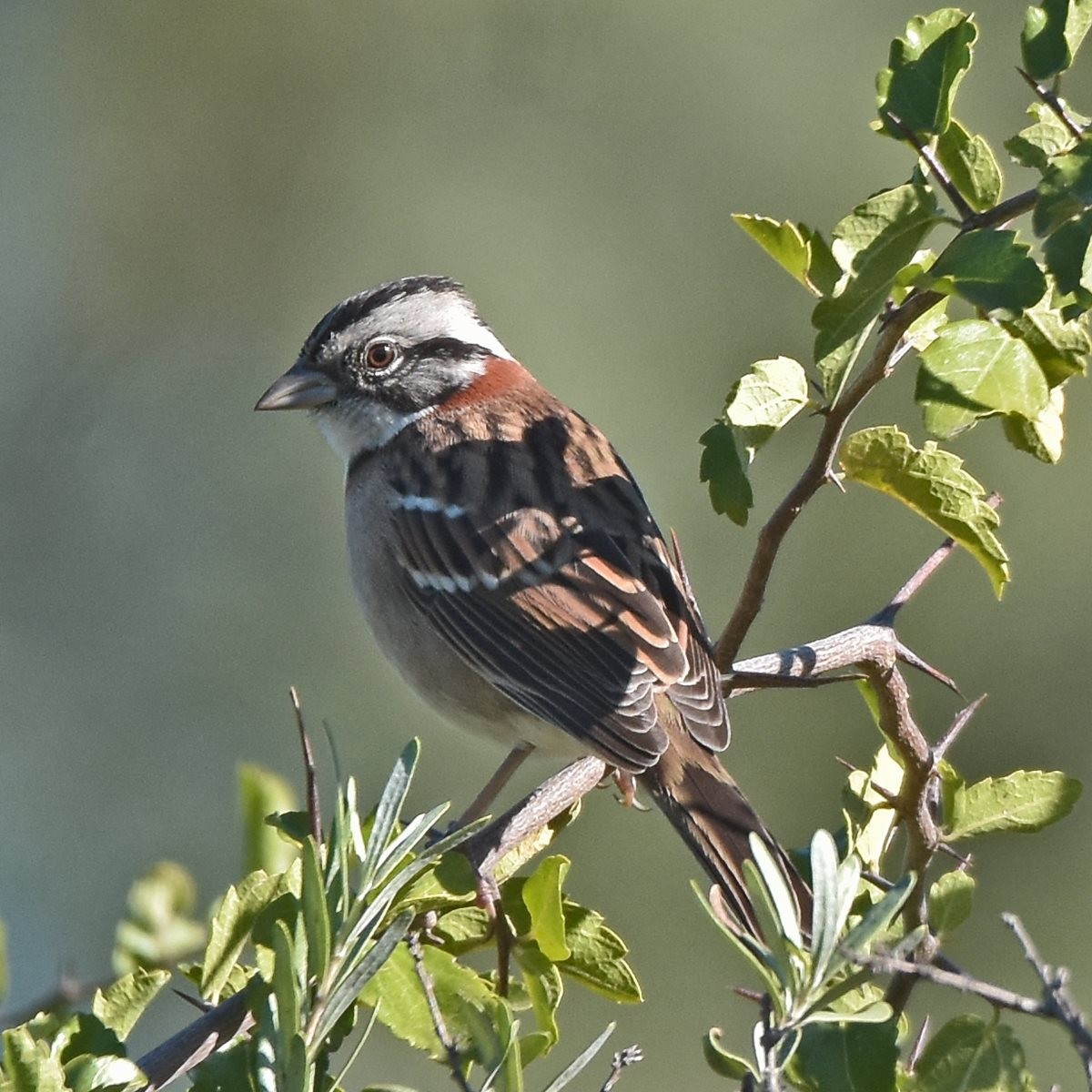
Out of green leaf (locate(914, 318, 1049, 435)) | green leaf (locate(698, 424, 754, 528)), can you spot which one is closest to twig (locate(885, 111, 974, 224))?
green leaf (locate(914, 318, 1049, 435))

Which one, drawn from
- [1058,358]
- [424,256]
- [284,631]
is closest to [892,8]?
[424,256]

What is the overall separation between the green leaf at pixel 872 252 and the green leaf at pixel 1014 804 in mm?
642

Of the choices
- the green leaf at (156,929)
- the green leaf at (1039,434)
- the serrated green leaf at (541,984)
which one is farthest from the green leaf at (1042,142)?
the green leaf at (156,929)

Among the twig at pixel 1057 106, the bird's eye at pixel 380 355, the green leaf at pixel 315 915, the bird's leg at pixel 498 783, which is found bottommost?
the bird's leg at pixel 498 783

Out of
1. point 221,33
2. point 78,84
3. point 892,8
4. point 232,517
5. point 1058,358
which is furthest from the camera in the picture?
point 78,84

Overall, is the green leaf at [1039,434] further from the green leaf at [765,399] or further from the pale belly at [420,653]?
the pale belly at [420,653]

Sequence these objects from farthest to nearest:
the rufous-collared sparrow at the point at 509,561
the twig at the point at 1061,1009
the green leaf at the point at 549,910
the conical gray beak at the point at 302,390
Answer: the conical gray beak at the point at 302,390, the rufous-collared sparrow at the point at 509,561, the green leaf at the point at 549,910, the twig at the point at 1061,1009

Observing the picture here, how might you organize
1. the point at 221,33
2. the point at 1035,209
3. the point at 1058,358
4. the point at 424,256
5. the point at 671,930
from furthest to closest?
the point at 221,33, the point at 424,256, the point at 671,930, the point at 1058,358, the point at 1035,209

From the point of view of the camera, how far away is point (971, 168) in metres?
2.20

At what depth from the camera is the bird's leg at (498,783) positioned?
3.55 m

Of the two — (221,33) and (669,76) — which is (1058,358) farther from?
(221,33)

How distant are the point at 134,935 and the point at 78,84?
8.72m

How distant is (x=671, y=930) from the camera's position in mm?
6324

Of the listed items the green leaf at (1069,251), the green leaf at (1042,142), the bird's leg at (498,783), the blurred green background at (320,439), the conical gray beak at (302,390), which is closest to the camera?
the green leaf at (1069,251)
